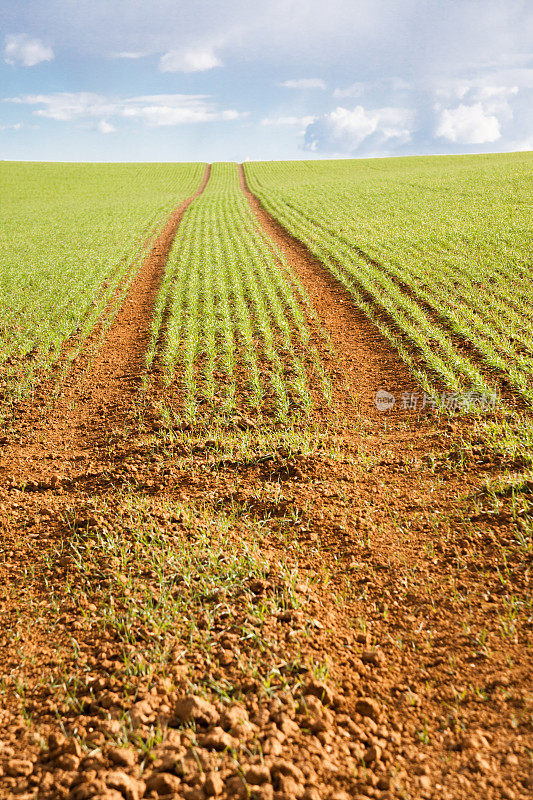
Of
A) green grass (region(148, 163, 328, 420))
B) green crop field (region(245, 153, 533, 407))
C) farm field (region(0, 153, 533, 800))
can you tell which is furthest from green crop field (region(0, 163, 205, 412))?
green crop field (region(245, 153, 533, 407))

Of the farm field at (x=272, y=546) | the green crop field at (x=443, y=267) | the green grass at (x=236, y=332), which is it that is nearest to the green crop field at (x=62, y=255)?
the farm field at (x=272, y=546)

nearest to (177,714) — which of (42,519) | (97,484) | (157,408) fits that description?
(42,519)

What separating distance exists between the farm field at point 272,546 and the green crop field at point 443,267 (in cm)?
12

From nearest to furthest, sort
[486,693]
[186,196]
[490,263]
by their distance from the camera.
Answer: [486,693] < [490,263] < [186,196]

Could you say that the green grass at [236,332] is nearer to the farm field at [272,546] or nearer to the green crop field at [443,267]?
the farm field at [272,546]

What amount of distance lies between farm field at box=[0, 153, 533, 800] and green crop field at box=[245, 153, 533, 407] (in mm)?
120

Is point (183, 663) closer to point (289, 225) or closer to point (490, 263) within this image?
point (490, 263)

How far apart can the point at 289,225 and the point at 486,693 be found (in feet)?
81.5

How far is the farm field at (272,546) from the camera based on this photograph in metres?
2.98

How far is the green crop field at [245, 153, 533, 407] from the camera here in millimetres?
8898

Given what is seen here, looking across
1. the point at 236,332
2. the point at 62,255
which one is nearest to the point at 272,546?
the point at 236,332

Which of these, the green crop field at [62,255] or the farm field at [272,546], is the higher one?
the green crop field at [62,255]

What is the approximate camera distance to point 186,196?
152ft

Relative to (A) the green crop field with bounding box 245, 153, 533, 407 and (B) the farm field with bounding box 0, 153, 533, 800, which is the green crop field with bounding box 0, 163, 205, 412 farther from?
(A) the green crop field with bounding box 245, 153, 533, 407
